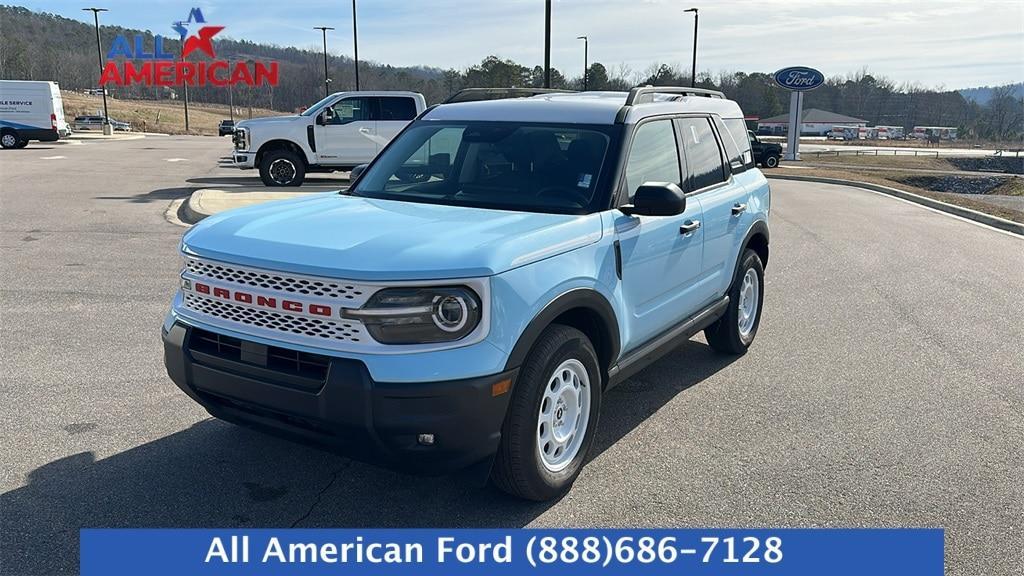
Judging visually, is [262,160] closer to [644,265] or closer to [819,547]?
[644,265]

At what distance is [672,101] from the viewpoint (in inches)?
209

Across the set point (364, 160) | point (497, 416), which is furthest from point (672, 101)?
point (364, 160)

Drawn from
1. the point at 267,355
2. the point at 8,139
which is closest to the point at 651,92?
the point at 267,355

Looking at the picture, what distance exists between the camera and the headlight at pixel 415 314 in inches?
125

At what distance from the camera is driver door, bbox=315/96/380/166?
18.1 meters

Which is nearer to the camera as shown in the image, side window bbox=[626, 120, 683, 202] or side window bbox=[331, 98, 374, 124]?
side window bbox=[626, 120, 683, 202]

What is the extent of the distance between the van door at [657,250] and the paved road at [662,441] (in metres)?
0.71

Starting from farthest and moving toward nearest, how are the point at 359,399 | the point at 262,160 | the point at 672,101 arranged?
the point at 262,160, the point at 672,101, the point at 359,399

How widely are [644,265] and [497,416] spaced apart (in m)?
1.51

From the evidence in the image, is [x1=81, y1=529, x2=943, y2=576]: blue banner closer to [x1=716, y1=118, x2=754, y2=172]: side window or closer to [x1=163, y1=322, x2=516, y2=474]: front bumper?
[x1=163, y1=322, x2=516, y2=474]: front bumper

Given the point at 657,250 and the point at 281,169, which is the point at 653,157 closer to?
the point at 657,250

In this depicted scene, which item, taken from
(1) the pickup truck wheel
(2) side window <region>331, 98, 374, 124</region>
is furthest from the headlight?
(1) the pickup truck wheel

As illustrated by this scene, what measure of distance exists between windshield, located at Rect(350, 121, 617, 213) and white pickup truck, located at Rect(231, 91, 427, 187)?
1330 centimetres

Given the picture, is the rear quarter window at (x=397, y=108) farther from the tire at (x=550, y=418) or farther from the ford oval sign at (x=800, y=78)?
the ford oval sign at (x=800, y=78)
